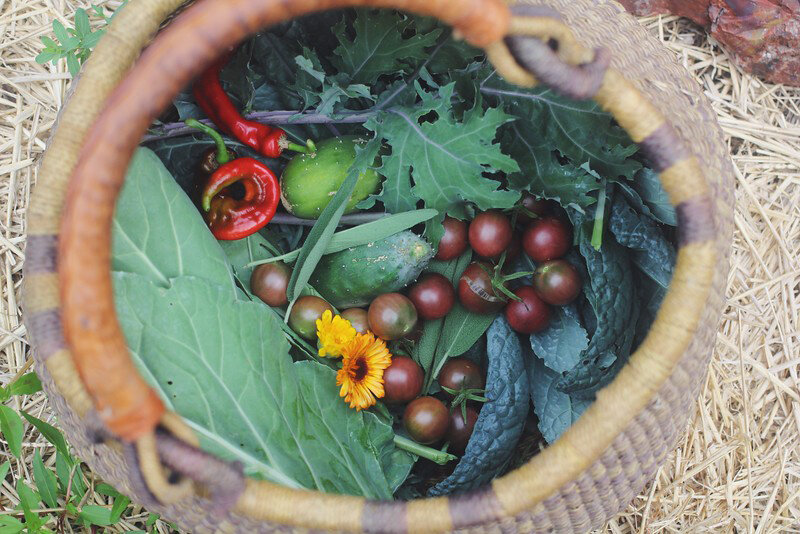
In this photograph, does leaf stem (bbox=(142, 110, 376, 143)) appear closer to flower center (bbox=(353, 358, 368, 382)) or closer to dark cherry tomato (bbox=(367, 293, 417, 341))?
dark cherry tomato (bbox=(367, 293, 417, 341))

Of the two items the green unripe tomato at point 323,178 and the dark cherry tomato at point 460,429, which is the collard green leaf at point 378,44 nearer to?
the green unripe tomato at point 323,178

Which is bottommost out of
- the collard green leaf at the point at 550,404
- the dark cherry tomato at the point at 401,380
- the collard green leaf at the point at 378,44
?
the collard green leaf at the point at 550,404

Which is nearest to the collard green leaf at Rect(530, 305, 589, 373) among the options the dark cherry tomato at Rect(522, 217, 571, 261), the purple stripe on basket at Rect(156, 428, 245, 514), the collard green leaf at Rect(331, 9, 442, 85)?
the dark cherry tomato at Rect(522, 217, 571, 261)

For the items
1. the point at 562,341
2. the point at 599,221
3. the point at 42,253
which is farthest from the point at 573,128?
the point at 42,253

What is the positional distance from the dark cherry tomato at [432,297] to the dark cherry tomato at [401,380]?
0.10 m

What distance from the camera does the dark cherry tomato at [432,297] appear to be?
1.29 m

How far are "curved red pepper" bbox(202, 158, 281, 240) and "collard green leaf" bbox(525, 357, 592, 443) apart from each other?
1.97ft

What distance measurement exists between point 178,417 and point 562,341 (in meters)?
0.73

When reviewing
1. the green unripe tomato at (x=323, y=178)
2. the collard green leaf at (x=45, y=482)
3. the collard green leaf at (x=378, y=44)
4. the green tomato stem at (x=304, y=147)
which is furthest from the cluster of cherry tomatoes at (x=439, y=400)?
the collard green leaf at (x=45, y=482)

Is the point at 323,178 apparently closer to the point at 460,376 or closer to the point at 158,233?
the point at 158,233

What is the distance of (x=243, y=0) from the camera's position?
71 centimetres

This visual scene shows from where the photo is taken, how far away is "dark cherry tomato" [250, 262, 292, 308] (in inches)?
49.8

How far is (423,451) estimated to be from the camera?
4.04 feet

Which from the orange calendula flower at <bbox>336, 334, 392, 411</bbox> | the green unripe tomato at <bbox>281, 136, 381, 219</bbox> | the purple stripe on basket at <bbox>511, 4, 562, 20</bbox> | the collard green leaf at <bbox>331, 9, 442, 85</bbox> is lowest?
the orange calendula flower at <bbox>336, 334, 392, 411</bbox>
